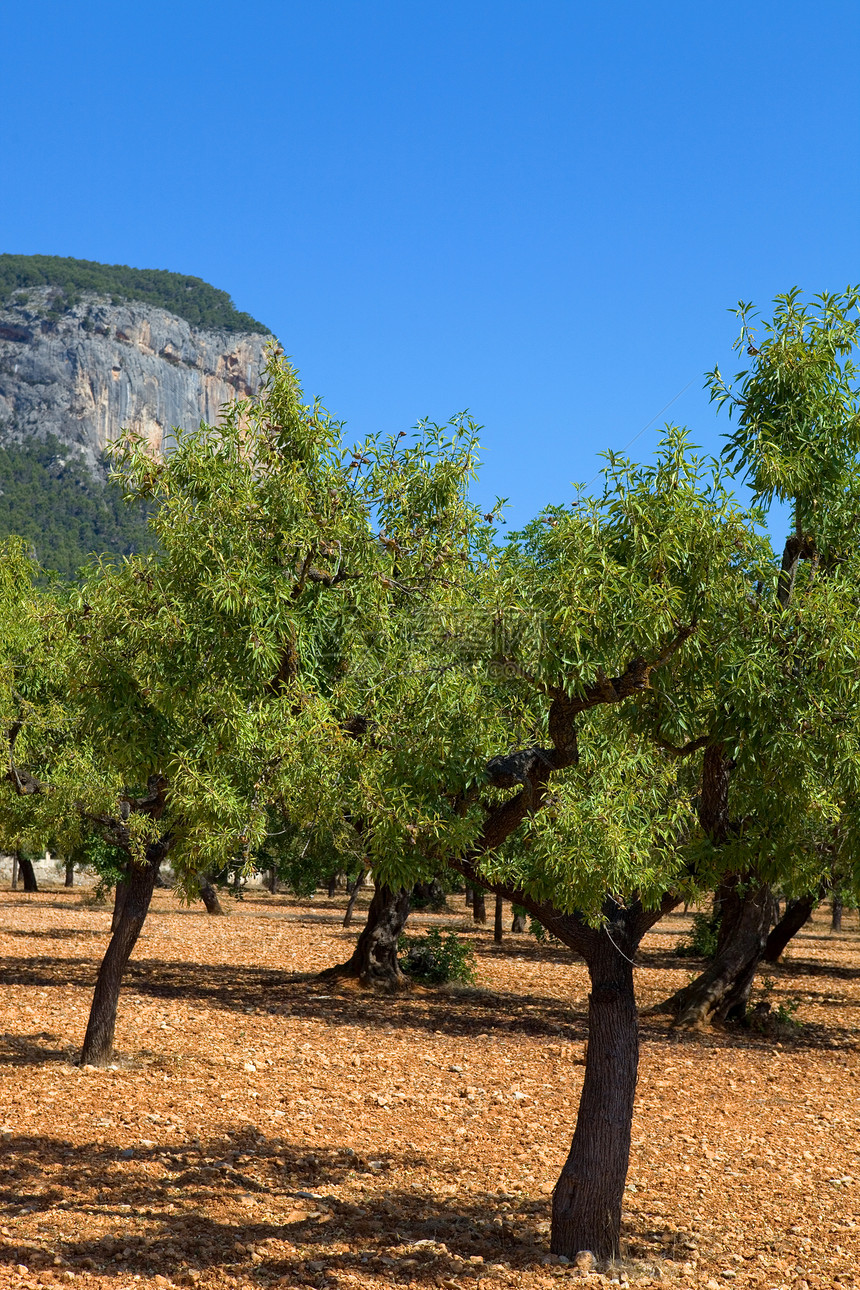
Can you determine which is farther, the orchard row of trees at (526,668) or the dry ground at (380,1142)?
the dry ground at (380,1142)

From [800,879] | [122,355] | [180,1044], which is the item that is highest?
[122,355]

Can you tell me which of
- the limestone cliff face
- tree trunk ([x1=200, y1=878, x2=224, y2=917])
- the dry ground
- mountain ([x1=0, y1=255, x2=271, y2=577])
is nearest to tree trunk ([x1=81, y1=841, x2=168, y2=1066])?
the dry ground

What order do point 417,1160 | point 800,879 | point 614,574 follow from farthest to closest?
point 800,879 < point 417,1160 < point 614,574

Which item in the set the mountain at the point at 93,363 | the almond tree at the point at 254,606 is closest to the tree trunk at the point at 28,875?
the almond tree at the point at 254,606

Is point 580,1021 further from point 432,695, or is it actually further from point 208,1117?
point 432,695

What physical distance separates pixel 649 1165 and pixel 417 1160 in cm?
213

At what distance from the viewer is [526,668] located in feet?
18.5

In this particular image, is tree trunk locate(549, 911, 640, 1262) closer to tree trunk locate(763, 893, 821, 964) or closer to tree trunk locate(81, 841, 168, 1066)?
tree trunk locate(81, 841, 168, 1066)

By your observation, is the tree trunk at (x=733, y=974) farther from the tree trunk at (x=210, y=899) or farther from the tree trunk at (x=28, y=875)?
the tree trunk at (x=28, y=875)

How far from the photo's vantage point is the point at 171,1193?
25.9 feet

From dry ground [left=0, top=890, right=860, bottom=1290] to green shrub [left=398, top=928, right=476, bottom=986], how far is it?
3.67 ft

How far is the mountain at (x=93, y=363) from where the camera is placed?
4988 inches

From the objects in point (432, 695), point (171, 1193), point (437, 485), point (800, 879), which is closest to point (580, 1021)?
point (800, 879)

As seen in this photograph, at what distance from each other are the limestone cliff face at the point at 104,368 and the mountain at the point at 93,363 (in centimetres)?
18
